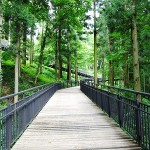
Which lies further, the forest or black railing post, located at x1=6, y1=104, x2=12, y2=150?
the forest

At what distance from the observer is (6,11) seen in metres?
17.9

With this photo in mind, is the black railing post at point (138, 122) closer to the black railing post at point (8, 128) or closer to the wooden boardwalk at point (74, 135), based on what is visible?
the wooden boardwalk at point (74, 135)

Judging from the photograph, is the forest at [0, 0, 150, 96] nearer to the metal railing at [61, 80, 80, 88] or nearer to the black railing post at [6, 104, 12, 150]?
the metal railing at [61, 80, 80, 88]

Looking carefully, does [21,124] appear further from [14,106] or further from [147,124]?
[147,124]

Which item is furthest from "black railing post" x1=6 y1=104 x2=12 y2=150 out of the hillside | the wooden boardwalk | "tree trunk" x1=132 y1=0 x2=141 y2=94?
the hillside

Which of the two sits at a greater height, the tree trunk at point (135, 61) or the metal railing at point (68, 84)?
the tree trunk at point (135, 61)

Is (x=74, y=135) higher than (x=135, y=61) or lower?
lower

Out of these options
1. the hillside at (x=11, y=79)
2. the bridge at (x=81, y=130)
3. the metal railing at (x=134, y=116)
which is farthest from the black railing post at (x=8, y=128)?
the hillside at (x=11, y=79)

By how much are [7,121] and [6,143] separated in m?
0.49

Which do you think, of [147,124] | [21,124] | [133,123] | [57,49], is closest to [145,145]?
[147,124]

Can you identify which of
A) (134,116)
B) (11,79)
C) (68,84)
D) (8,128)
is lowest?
(8,128)

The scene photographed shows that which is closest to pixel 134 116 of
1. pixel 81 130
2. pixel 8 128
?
pixel 81 130

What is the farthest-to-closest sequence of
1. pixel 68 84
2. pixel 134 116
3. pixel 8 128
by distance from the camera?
pixel 68 84 → pixel 134 116 → pixel 8 128

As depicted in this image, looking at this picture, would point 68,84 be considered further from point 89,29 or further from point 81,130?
point 81,130
